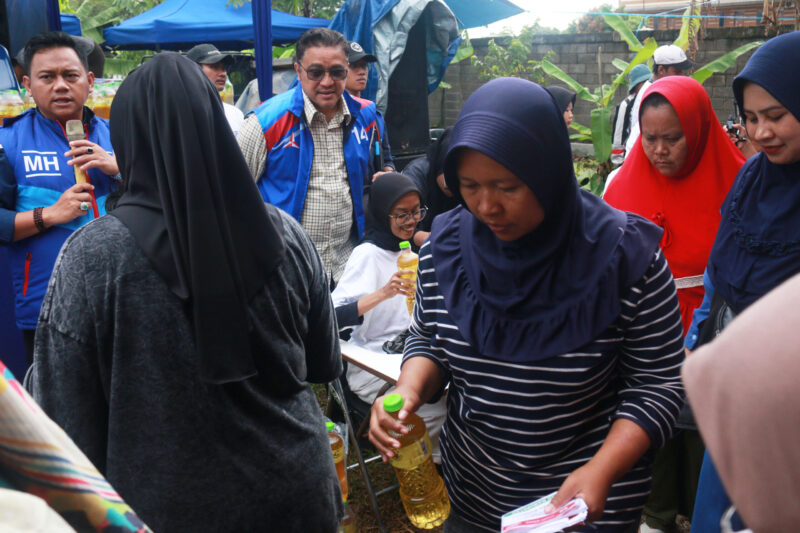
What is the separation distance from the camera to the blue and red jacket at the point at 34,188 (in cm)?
273

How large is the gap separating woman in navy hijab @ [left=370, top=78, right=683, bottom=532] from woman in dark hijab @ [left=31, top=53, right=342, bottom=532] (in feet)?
1.23

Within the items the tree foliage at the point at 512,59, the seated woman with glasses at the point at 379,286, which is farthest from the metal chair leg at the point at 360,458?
the tree foliage at the point at 512,59

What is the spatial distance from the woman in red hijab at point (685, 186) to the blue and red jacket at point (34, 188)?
2.46m

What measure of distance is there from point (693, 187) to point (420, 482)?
68.7 inches

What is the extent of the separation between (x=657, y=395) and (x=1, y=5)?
4.50 m

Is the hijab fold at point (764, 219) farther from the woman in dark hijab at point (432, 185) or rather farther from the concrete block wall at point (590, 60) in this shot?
the concrete block wall at point (590, 60)

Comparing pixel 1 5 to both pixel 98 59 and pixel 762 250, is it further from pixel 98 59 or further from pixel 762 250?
pixel 762 250

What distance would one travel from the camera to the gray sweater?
4.50 feet

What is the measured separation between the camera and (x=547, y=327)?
1.52 metres

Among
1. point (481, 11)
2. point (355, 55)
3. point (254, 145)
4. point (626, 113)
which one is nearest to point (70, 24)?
point (355, 55)

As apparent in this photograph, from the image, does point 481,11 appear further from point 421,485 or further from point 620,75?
point 421,485

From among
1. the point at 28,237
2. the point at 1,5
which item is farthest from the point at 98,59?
the point at 28,237

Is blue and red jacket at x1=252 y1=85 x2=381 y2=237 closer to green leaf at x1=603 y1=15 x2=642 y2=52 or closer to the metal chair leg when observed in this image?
the metal chair leg

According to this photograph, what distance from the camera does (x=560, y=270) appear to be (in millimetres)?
1550
